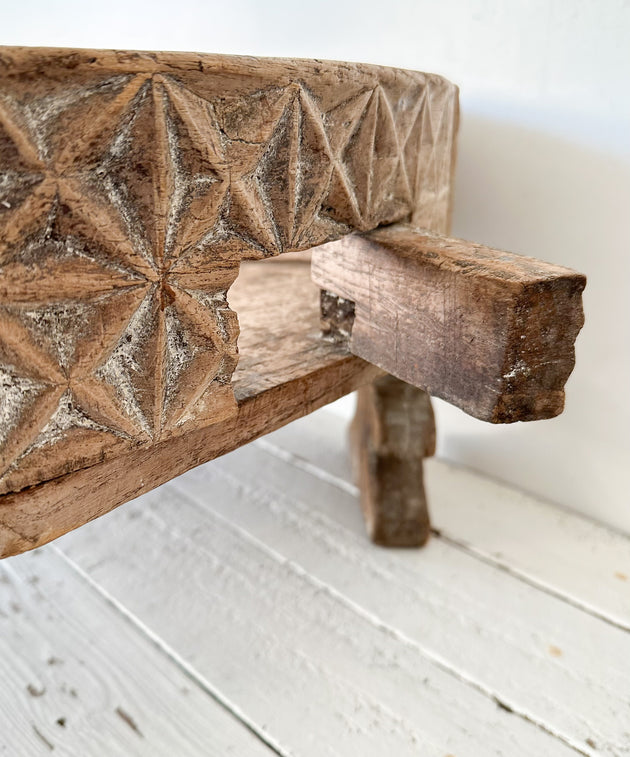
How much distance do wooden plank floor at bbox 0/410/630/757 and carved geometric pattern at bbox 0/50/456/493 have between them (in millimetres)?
351

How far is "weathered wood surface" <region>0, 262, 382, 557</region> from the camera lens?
0.47 m

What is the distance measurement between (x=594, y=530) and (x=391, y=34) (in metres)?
0.75

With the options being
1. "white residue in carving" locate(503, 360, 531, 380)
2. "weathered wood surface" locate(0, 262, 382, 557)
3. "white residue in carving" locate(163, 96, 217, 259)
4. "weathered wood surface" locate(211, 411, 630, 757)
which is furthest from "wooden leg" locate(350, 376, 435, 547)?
"white residue in carving" locate(163, 96, 217, 259)

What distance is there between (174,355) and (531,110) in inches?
26.2

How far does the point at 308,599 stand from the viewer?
33.6 inches

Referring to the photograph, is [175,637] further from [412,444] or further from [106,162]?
[106,162]

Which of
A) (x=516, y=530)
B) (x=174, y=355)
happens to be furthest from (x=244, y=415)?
(x=516, y=530)

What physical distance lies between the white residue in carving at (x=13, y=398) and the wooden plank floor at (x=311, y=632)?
Result: 15.2 inches

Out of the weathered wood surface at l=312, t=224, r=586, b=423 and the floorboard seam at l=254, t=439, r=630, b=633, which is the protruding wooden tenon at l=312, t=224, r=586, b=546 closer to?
the weathered wood surface at l=312, t=224, r=586, b=423

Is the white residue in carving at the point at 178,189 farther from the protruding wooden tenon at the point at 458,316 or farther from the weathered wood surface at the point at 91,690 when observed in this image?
the weathered wood surface at the point at 91,690

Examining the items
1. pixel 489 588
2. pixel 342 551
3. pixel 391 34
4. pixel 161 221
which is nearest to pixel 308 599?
pixel 342 551

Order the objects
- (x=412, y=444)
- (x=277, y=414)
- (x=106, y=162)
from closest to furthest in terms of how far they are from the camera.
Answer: (x=106, y=162) < (x=277, y=414) < (x=412, y=444)

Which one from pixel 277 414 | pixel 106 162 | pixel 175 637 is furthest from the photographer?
pixel 175 637

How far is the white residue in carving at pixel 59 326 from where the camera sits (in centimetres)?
43
